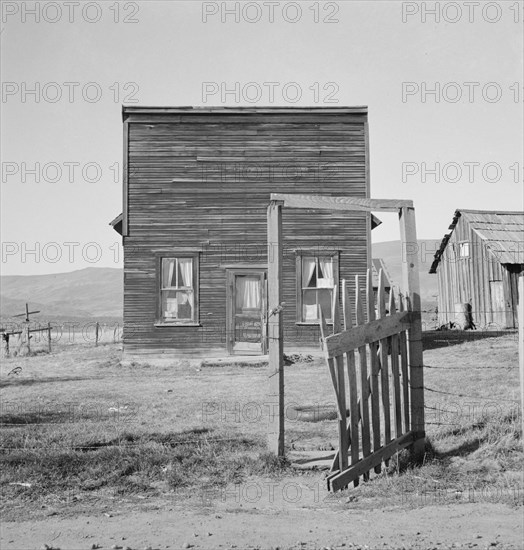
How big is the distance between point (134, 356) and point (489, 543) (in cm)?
1549

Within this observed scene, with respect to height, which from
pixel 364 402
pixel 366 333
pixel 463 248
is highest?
pixel 463 248

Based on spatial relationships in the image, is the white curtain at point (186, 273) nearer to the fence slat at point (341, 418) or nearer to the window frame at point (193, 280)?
the window frame at point (193, 280)

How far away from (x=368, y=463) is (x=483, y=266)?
25.3 metres

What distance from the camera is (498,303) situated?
2883 centimetres

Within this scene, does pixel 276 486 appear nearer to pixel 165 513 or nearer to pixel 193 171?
pixel 165 513

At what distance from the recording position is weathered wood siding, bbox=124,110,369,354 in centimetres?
1908

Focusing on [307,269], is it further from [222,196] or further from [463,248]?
[463,248]

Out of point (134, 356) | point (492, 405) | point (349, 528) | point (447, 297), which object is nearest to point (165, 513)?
point (349, 528)

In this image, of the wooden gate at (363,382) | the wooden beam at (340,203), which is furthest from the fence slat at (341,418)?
the wooden beam at (340,203)

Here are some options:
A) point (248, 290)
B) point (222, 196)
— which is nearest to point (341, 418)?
point (248, 290)

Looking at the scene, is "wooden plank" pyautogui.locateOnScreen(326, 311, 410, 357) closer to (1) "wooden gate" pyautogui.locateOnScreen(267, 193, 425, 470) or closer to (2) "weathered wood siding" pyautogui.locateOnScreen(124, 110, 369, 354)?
(1) "wooden gate" pyautogui.locateOnScreen(267, 193, 425, 470)

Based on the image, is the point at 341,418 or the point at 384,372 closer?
the point at 341,418

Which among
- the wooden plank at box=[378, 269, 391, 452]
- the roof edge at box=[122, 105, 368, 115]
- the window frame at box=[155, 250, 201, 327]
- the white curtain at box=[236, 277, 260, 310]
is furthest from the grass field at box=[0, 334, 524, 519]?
the roof edge at box=[122, 105, 368, 115]

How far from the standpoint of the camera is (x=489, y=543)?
15.2 feet
